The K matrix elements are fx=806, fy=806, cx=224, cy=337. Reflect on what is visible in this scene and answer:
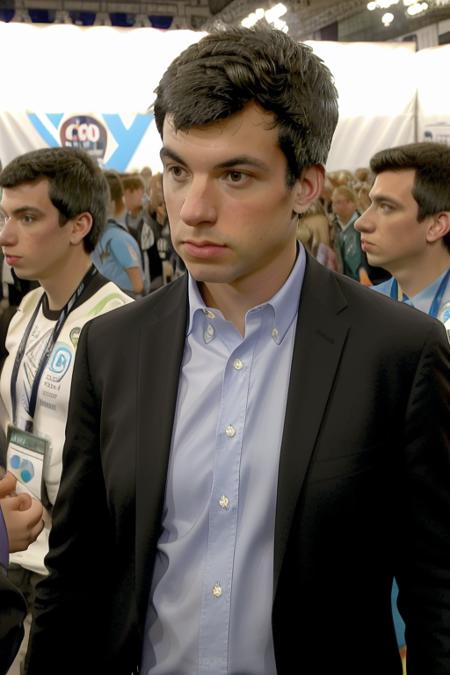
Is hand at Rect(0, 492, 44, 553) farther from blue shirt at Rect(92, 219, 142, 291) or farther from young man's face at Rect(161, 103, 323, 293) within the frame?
blue shirt at Rect(92, 219, 142, 291)

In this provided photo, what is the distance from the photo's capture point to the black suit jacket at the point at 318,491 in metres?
1.18

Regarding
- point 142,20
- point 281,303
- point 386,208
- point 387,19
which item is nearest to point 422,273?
point 386,208

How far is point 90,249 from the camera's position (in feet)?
8.03

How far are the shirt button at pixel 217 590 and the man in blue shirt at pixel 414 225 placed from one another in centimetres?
173

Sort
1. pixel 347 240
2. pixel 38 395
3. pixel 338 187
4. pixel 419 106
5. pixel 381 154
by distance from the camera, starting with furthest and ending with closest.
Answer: pixel 419 106 → pixel 338 187 → pixel 347 240 → pixel 381 154 → pixel 38 395

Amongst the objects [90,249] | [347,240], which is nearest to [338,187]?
[347,240]

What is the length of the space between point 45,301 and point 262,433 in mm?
1273

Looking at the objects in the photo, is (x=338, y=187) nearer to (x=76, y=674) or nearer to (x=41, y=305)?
(x=41, y=305)

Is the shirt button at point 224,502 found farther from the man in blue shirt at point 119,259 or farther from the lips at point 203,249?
the man in blue shirt at point 119,259

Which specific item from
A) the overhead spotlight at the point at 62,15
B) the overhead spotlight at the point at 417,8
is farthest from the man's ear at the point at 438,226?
the overhead spotlight at the point at 62,15

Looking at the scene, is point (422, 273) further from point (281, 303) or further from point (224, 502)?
point (224, 502)

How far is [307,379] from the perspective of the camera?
4.02ft

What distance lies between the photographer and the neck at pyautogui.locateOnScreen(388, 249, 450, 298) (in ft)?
9.18

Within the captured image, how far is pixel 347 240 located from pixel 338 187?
79cm
